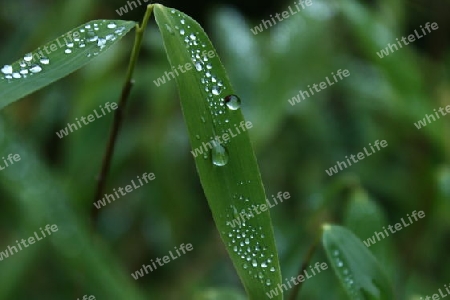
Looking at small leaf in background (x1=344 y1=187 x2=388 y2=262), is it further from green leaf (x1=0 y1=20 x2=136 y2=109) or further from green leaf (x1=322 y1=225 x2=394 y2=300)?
green leaf (x1=0 y1=20 x2=136 y2=109)

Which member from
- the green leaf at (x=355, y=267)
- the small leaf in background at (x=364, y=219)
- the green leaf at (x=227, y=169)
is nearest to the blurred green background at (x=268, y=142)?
the small leaf in background at (x=364, y=219)

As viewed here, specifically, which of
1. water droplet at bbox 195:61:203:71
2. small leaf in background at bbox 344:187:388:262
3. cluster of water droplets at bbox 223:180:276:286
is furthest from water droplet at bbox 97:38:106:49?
small leaf in background at bbox 344:187:388:262

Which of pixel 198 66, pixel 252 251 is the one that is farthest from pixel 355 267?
pixel 198 66

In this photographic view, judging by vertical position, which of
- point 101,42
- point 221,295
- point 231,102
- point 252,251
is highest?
point 101,42

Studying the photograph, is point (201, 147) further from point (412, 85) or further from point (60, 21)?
point (60, 21)

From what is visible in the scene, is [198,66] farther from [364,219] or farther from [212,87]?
[364,219]

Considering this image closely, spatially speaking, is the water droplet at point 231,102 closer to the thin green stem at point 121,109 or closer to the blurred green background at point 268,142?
the thin green stem at point 121,109

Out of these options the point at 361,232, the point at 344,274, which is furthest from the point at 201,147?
the point at 361,232

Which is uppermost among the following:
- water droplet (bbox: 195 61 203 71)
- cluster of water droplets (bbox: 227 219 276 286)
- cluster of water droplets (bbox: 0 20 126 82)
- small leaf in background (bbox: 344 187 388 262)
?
cluster of water droplets (bbox: 0 20 126 82)
